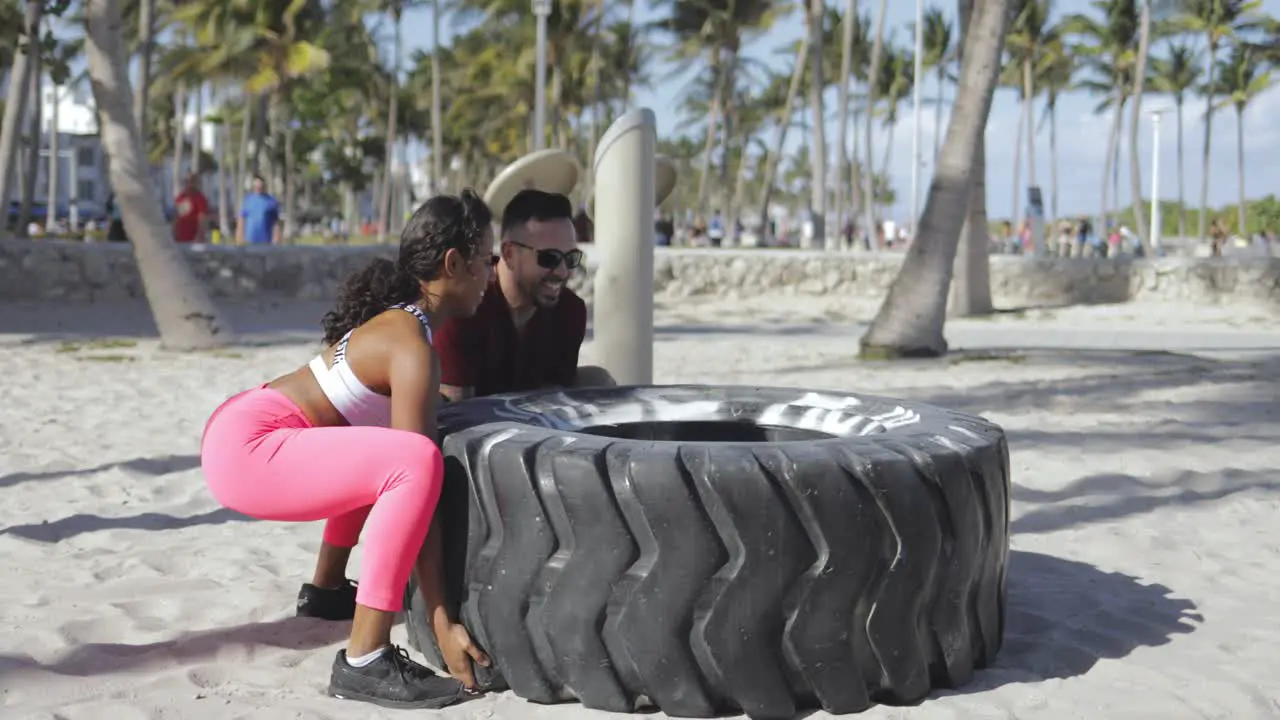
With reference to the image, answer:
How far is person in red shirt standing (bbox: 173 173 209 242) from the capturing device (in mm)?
15922

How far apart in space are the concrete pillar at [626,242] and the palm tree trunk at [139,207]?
695 cm

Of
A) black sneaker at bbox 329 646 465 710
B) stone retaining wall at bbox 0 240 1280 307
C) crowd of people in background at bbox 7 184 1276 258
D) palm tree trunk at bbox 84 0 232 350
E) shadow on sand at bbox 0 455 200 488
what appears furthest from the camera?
crowd of people in background at bbox 7 184 1276 258

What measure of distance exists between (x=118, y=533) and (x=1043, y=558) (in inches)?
136

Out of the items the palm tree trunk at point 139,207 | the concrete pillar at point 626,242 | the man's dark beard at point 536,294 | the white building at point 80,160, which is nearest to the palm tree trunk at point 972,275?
the palm tree trunk at point 139,207

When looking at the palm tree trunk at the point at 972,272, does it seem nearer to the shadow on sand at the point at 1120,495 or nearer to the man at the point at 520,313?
the shadow on sand at the point at 1120,495

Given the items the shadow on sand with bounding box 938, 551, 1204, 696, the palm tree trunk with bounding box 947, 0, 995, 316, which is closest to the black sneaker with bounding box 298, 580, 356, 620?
the shadow on sand with bounding box 938, 551, 1204, 696

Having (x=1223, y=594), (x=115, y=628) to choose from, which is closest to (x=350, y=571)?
(x=115, y=628)

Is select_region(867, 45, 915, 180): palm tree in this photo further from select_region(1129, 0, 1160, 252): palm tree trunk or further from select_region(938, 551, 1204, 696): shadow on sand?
select_region(938, 551, 1204, 696): shadow on sand

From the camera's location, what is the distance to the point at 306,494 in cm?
306

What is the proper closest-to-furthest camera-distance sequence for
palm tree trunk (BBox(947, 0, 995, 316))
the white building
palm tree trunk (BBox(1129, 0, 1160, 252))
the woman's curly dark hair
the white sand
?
the white sand → the woman's curly dark hair → palm tree trunk (BBox(947, 0, 995, 316)) → palm tree trunk (BBox(1129, 0, 1160, 252)) → the white building

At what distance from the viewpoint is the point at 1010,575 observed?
4289mm

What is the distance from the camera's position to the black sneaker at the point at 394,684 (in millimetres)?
2918

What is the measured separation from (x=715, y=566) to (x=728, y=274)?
55.6 ft

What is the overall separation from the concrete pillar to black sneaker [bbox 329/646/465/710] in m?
2.41
